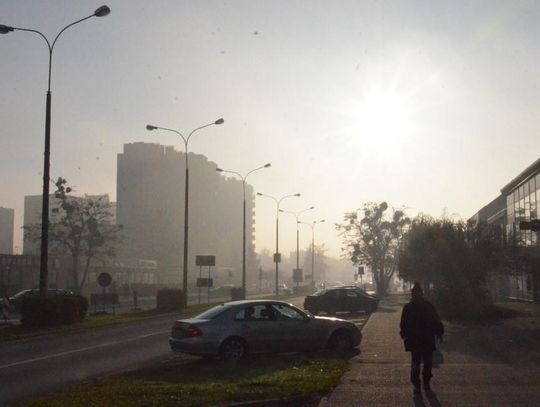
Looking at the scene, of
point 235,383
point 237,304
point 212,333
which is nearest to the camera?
point 235,383

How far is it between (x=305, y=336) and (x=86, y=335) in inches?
418

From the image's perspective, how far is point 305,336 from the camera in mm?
16969

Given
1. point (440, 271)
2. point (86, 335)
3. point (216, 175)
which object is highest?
point (216, 175)

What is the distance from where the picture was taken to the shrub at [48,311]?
86.6 feet

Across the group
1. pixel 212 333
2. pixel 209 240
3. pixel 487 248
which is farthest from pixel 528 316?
pixel 209 240

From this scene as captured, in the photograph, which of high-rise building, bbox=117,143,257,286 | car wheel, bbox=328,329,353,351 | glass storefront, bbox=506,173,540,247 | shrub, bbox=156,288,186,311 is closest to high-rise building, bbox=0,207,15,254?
high-rise building, bbox=117,143,257,286

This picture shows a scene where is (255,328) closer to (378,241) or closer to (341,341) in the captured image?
(341,341)

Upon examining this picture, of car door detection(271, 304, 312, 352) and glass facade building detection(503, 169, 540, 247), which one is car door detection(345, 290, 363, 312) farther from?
car door detection(271, 304, 312, 352)

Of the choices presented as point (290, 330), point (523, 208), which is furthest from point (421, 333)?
point (523, 208)

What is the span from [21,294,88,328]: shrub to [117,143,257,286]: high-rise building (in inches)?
3849

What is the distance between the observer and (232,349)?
15.9 m

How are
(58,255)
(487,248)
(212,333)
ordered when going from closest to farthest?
(212,333) < (487,248) < (58,255)

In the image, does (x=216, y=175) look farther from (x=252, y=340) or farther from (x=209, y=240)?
(x=252, y=340)

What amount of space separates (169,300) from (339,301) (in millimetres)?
9449
